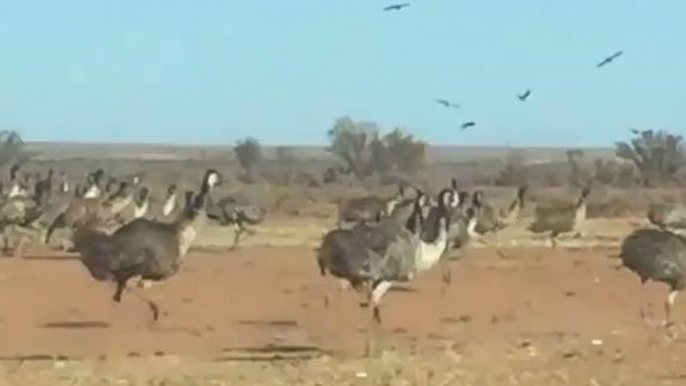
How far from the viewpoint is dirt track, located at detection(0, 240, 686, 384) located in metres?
16.9

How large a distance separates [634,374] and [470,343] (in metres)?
2.69

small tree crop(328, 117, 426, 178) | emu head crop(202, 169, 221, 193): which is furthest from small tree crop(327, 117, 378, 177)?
emu head crop(202, 169, 221, 193)

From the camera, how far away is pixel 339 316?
67.9 ft

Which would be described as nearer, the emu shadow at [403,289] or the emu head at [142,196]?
the emu shadow at [403,289]

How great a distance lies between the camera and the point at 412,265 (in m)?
18.2

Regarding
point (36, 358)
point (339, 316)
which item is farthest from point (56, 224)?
point (36, 358)

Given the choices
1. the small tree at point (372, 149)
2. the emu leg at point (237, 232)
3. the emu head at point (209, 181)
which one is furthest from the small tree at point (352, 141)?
the emu head at point (209, 181)

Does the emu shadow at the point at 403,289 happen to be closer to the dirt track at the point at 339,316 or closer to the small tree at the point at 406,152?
the dirt track at the point at 339,316

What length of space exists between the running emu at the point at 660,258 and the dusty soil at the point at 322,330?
23.8 inches

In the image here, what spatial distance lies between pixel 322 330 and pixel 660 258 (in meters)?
3.96

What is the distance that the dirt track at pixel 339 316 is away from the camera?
55.6 ft

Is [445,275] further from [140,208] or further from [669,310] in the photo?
[140,208]

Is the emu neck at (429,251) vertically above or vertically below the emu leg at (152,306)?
above

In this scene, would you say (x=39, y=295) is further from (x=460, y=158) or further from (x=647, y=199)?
(x=460, y=158)
